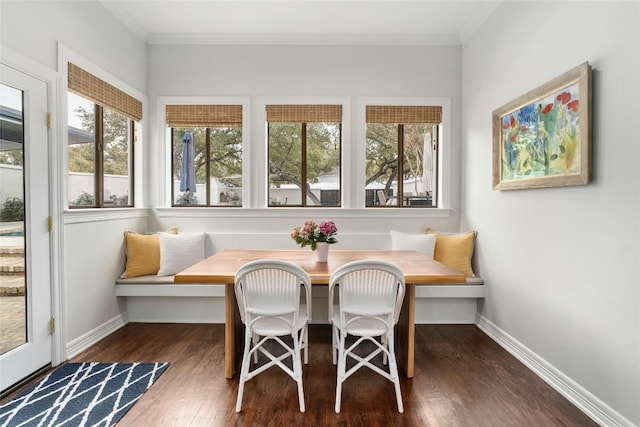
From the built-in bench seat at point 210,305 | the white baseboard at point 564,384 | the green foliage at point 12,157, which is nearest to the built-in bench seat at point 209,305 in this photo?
the built-in bench seat at point 210,305

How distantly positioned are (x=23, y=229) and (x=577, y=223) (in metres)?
3.51

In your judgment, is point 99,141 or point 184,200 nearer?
point 99,141

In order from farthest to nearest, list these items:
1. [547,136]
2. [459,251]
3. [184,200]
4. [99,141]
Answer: [184,200] < [459,251] < [99,141] < [547,136]

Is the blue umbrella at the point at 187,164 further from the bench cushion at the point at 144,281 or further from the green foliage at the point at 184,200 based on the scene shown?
the bench cushion at the point at 144,281

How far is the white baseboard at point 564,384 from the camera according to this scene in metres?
1.89

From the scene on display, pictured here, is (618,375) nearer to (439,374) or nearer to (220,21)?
(439,374)

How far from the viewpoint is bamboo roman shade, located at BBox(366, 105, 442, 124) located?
3.84m

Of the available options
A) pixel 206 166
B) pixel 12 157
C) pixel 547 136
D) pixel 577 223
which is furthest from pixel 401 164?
pixel 12 157

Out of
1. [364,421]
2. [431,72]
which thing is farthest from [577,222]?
[431,72]

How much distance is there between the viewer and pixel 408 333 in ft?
8.14

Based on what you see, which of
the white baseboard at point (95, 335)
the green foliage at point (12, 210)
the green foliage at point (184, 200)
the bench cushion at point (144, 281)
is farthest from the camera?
the green foliage at point (184, 200)

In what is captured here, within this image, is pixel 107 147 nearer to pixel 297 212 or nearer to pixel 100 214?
pixel 100 214

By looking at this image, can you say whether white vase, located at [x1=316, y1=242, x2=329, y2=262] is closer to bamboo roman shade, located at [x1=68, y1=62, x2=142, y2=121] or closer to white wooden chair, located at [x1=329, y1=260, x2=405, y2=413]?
white wooden chair, located at [x1=329, y1=260, x2=405, y2=413]

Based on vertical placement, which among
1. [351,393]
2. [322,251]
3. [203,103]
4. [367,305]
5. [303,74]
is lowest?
[351,393]
